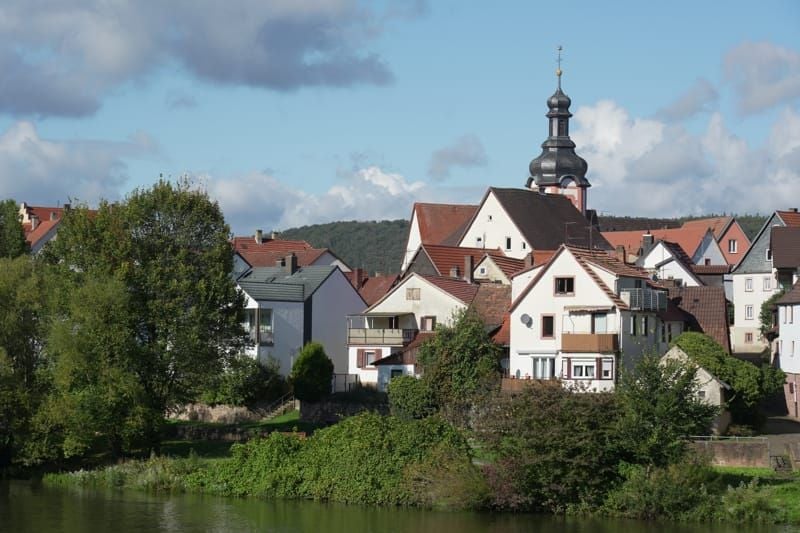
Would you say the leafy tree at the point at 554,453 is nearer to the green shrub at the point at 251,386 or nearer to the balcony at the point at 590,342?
the balcony at the point at 590,342

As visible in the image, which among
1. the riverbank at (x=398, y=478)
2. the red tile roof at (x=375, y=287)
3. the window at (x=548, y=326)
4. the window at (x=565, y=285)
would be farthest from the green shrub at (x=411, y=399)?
the red tile roof at (x=375, y=287)

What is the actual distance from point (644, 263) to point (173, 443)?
153 ft

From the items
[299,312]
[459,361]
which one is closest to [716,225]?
[299,312]

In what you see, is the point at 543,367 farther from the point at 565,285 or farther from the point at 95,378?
the point at 95,378

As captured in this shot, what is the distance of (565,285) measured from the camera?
64750 millimetres

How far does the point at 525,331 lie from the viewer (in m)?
65.5

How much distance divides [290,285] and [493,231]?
21412 millimetres

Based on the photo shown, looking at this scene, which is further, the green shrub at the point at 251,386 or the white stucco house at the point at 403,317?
the white stucco house at the point at 403,317

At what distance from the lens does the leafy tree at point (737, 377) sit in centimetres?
5744

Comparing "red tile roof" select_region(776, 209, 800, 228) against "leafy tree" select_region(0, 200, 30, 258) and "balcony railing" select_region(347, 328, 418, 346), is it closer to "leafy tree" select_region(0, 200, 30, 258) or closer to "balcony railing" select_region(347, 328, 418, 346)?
"balcony railing" select_region(347, 328, 418, 346)

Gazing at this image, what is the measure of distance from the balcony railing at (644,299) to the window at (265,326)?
22343mm

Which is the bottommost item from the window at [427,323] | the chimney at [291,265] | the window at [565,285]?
the window at [427,323]

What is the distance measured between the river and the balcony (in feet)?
53.8

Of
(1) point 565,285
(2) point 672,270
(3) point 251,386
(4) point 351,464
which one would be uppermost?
(2) point 672,270
